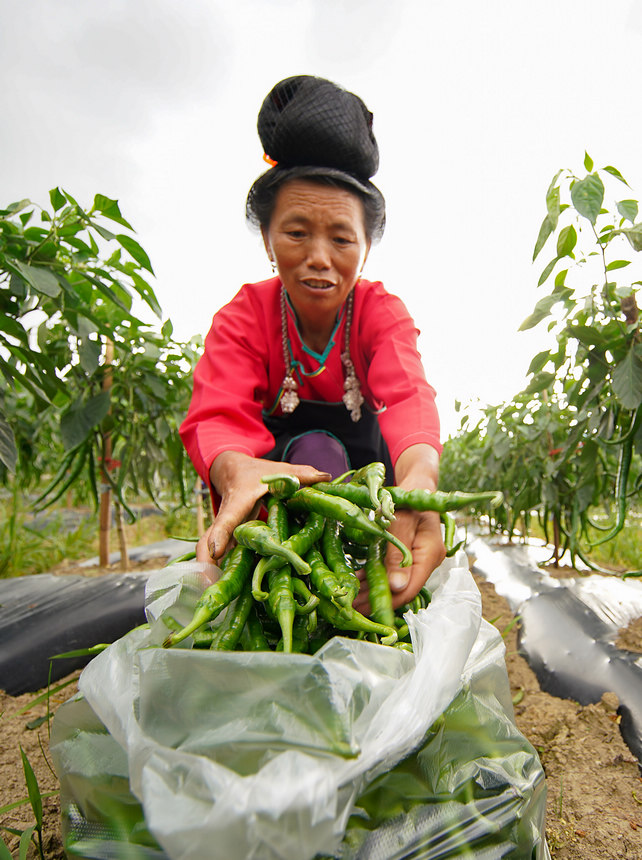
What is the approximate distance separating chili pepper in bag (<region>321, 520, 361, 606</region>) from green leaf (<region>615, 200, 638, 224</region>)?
1330 millimetres

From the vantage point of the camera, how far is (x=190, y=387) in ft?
9.80

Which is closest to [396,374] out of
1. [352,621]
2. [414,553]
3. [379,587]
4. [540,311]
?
[540,311]

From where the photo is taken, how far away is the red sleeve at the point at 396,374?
1.66 metres

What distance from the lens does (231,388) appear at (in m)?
1.85

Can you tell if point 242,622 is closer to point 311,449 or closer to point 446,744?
point 446,744

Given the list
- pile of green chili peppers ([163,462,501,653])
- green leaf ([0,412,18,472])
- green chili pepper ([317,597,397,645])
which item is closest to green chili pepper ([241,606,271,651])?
pile of green chili peppers ([163,462,501,653])

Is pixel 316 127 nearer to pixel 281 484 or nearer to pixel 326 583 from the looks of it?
pixel 281 484

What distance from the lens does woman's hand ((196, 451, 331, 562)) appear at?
114cm

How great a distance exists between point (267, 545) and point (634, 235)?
146 cm

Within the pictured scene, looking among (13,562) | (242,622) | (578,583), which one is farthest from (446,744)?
(13,562)

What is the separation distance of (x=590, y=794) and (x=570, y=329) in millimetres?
1386

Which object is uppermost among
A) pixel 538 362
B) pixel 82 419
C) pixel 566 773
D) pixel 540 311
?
pixel 540 311

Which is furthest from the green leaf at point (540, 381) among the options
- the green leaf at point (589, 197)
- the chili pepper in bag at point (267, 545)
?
the chili pepper in bag at point (267, 545)

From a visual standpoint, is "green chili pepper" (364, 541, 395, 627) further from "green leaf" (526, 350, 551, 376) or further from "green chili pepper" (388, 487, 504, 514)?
"green leaf" (526, 350, 551, 376)
